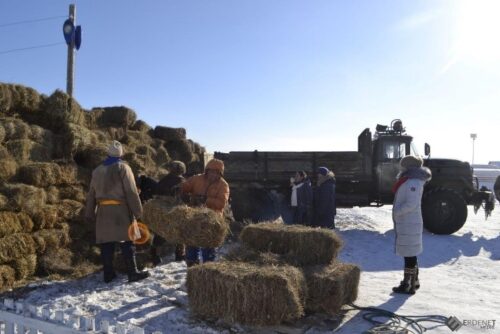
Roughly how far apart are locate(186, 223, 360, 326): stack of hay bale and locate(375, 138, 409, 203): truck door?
23.5ft

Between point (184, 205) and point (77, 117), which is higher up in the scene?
point (77, 117)

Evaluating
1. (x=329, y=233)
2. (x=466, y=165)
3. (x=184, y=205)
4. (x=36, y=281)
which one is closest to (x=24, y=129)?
(x=36, y=281)

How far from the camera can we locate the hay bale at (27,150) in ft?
20.6

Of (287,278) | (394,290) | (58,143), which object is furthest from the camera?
(58,143)

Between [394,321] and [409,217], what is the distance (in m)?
1.66

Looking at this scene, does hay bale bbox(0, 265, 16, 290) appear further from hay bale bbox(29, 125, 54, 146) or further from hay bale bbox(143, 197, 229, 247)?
hay bale bbox(29, 125, 54, 146)

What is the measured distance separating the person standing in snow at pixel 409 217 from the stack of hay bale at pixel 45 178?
14.2 ft

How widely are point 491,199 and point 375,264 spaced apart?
20.9 feet

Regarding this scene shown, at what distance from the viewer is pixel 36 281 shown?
5.79 metres

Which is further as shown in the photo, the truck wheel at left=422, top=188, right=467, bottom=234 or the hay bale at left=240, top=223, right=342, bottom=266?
the truck wheel at left=422, top=188, right=467, bottom=234

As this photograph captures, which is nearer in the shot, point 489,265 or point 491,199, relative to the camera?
point 489,265

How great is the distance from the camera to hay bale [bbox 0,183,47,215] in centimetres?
566

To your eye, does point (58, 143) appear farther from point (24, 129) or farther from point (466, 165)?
point (466, 165)

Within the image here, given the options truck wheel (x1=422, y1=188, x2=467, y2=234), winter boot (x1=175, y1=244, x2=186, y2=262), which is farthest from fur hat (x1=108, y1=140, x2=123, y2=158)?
truck wheel (x1=422, y1=188, x2=467, y2=234)
